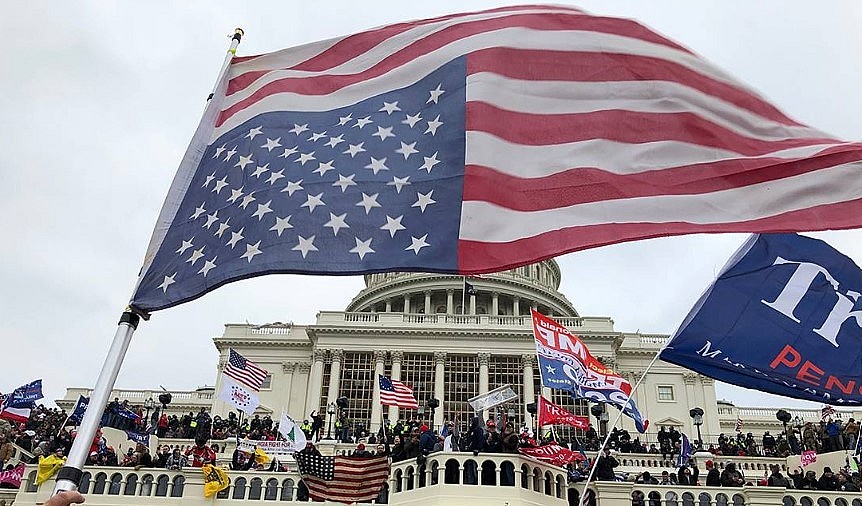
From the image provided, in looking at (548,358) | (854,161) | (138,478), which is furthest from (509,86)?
(138,478)

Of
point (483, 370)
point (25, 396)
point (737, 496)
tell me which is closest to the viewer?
point (737, 496)

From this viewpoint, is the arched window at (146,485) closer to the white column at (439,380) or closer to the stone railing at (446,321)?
the white column at (439,380)

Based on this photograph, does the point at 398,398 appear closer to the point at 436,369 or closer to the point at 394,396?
the point at 394,396

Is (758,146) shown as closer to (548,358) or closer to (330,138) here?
(330,138)

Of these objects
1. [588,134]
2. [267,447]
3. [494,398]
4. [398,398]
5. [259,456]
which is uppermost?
[398,398]

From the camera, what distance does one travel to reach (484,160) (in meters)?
8.24

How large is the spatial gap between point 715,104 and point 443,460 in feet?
40.8

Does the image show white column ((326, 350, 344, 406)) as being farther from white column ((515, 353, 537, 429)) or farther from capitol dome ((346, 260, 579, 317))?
capitol dome ((346, 260, 579, 317))

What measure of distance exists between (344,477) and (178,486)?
5288 mm

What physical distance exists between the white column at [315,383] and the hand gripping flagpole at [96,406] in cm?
5256

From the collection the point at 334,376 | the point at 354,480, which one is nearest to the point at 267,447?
the point at 354,480

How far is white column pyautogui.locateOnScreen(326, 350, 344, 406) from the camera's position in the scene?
2334 inches

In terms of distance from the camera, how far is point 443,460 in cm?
1873

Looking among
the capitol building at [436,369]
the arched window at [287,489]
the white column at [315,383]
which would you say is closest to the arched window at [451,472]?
the arched window at [287,489]
